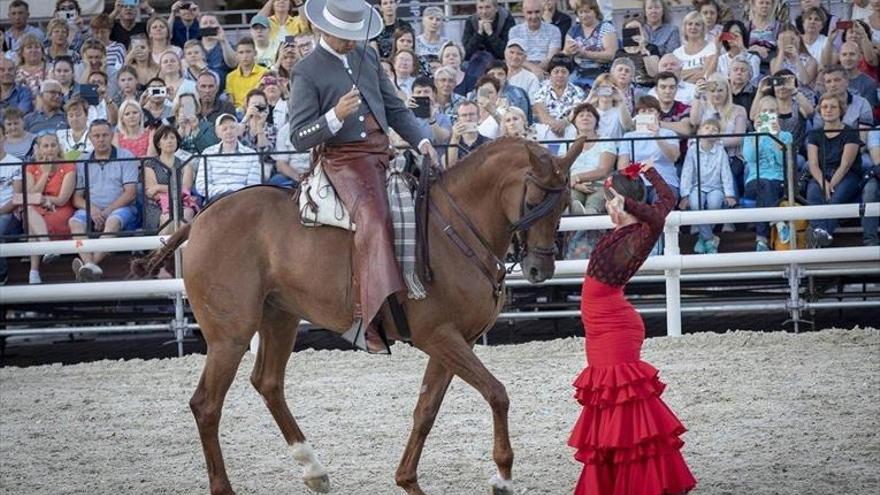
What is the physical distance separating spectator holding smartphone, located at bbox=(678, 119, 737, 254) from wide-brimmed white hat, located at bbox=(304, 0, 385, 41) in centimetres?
541

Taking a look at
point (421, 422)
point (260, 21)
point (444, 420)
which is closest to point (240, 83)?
point (260, 21)

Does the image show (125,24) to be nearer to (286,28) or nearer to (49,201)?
(286,28)

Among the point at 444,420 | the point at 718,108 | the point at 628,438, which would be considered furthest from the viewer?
the point at 718,108

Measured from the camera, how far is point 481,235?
785cm

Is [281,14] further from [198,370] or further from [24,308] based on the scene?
[198,370]

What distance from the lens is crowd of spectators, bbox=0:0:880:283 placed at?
12.9 metres

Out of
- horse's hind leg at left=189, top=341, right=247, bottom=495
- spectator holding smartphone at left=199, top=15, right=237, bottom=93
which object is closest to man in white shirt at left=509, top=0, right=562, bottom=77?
spectator holding smartphone at left=199, top=15, right=237, bottom=93

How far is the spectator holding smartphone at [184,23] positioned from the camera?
17016 millimetres

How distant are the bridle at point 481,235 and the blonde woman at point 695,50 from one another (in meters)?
7.18

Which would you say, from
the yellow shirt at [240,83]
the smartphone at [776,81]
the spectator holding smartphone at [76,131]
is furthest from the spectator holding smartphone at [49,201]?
the smartphone at [776,81]

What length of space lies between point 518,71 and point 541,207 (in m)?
7.43

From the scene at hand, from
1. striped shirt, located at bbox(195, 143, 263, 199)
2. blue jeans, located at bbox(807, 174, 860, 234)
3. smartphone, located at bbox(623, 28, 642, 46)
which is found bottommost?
blue jeans, located at bbox(807, 174, 860, 234)

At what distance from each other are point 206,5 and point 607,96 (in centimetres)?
849

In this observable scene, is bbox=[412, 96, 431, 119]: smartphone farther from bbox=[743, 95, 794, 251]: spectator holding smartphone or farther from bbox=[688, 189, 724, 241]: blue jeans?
bbox=[743, 95, 794, 251]: spectator holding smartphone
